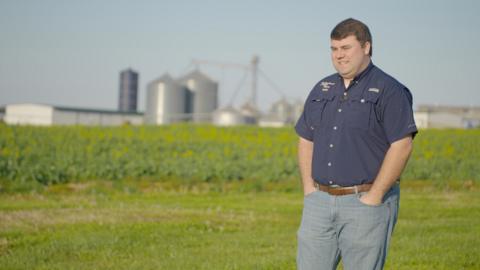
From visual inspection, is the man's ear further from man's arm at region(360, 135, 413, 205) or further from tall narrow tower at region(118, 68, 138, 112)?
tall narrow tower at region(118, 68, 138, 112)

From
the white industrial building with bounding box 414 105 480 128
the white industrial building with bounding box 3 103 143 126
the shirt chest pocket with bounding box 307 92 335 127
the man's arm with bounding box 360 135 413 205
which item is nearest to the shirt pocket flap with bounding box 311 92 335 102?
the shirt chest pocket with bounding box 307 92 335 127

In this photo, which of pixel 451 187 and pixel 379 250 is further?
pixel 451 187

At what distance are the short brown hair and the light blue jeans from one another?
3.05ft

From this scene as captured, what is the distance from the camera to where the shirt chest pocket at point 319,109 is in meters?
4.59

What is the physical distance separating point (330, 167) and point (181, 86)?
76.5 m

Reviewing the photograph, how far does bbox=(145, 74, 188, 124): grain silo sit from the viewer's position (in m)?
78.3

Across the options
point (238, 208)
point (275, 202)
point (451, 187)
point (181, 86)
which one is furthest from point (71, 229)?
point (181, 86)

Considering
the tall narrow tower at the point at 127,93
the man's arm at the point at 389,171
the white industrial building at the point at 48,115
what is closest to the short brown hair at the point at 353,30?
the man's arm at the point at 389,171

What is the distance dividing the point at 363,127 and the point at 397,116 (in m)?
0.21

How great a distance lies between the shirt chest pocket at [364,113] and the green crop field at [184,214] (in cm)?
337

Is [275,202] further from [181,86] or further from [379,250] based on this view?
[181,86]

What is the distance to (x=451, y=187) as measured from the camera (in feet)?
64.1

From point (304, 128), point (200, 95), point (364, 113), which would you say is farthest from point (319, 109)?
point (200, 95)

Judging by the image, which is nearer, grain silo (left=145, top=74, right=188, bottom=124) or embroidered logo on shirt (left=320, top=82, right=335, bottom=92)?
embroidered logo on shirt (left=320, top=82, right=335, bottom=92)
